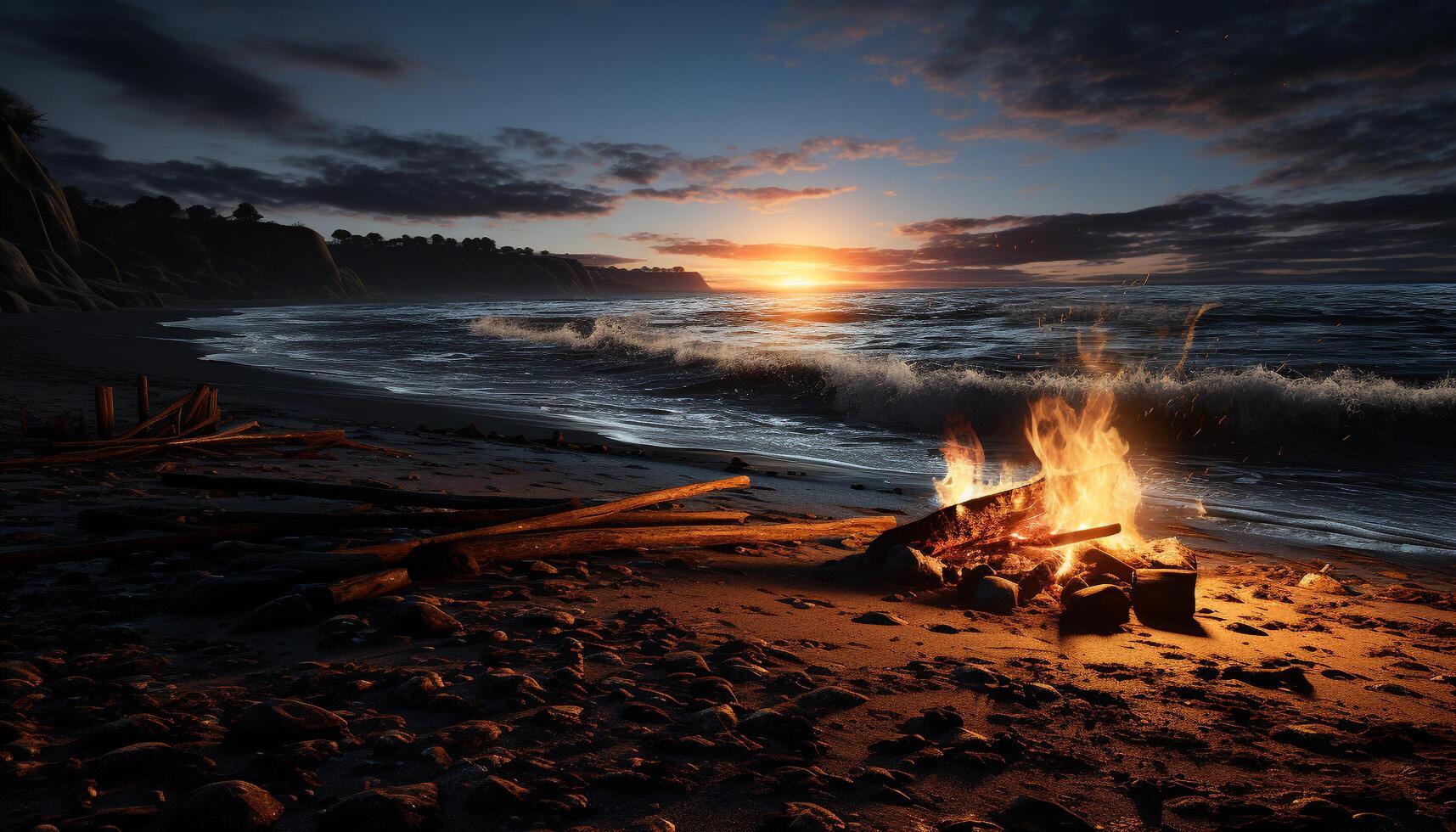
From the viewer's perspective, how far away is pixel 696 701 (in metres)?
2.62

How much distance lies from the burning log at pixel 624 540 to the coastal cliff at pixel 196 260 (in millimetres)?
43805

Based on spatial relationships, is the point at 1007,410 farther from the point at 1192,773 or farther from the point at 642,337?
the point at 642,337

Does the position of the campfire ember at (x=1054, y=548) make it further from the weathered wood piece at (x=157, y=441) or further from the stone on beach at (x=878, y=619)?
the weathered wood piece at (x=157, y=441)

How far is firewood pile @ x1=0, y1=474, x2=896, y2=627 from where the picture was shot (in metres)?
3.27

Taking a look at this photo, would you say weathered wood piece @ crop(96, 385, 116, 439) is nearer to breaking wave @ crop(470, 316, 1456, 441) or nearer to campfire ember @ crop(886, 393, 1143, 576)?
campfire ember @ crop(886, 393, 1143, 576)

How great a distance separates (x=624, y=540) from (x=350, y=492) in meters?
2.21

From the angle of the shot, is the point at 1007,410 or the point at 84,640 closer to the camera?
the point at 84,640

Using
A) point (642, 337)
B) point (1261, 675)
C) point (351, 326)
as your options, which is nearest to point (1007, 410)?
point (1261, 675)

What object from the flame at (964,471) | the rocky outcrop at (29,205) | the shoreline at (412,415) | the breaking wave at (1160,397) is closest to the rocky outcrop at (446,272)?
the rocky outcrop at (29,205)

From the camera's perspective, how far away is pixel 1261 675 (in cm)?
321

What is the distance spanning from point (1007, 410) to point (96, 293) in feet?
190

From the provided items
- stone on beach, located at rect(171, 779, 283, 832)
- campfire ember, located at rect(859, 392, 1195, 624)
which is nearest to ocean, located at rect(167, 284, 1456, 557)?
campfire ember, located at rect(859, 392, 1195, 624)

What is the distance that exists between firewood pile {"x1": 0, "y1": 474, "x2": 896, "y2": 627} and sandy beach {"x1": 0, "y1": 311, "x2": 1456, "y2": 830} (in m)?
0.09

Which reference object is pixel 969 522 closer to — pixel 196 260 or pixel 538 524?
pixel 538 524
